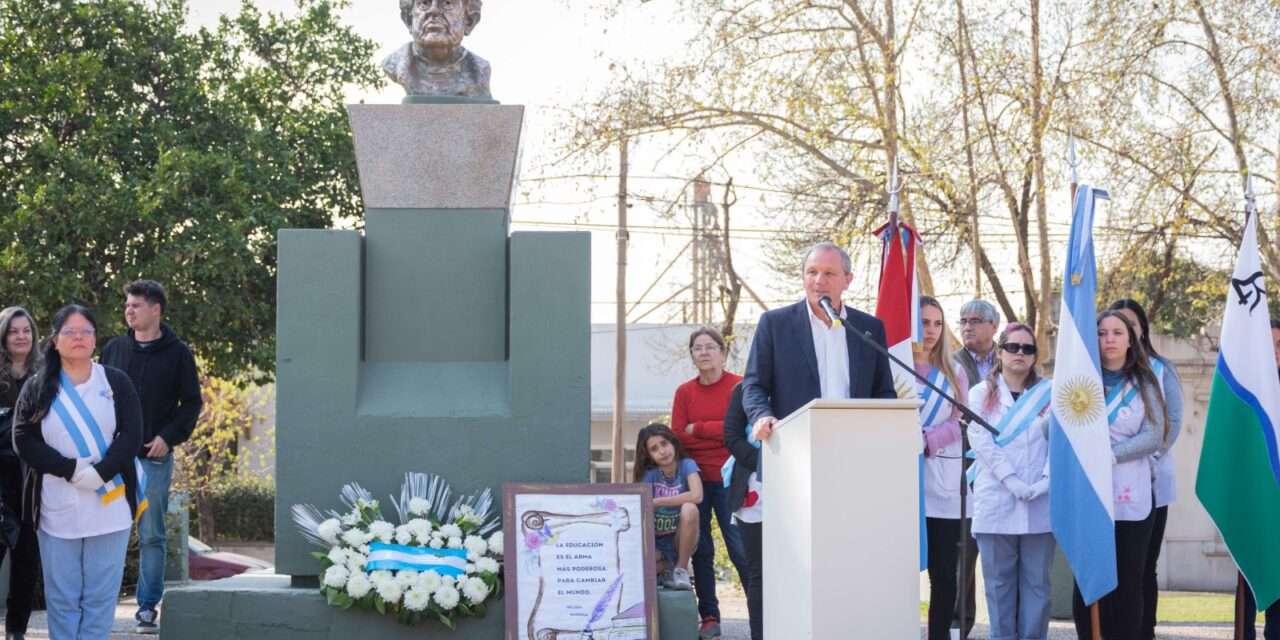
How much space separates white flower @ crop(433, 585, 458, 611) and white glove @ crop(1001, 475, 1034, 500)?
258 centimetres

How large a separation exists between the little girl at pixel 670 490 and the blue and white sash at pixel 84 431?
104 inches

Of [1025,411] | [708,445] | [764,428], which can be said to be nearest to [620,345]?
[708,445]

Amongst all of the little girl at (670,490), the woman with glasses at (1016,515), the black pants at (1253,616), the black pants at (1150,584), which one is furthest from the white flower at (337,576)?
the black pants at (1253,616)

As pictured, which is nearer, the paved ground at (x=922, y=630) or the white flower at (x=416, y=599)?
the white flower at (x=416, y=599)

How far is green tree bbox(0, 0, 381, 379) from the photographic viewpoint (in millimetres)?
15188

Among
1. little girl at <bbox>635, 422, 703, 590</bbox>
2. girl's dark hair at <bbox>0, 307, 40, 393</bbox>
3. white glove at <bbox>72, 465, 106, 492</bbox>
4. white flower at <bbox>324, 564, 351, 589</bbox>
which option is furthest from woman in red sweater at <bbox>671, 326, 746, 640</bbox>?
girl's dark hair at <bbox>0, 307, 40, 393</bbox>

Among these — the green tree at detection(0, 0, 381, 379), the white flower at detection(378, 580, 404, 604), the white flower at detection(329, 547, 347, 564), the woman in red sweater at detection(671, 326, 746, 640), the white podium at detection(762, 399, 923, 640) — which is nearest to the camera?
the white podium at detection(762, 399, 923, 640)

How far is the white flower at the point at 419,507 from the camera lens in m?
7.30

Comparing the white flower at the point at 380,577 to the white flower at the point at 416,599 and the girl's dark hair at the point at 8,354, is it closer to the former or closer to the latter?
the white flower at the point at 416,599

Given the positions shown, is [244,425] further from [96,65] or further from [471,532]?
[471,532]

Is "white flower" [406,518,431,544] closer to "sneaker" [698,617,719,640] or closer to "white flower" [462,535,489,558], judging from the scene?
"white flower" [462,535,489,558]

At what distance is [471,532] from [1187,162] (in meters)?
10.4

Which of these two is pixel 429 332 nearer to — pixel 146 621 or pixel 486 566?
pixel 486 566

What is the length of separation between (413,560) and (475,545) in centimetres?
27
